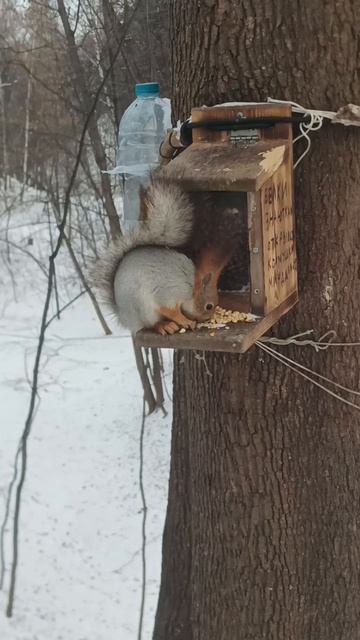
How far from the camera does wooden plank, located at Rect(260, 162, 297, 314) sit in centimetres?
133

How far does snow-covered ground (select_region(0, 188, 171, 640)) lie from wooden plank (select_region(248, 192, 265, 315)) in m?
2.72

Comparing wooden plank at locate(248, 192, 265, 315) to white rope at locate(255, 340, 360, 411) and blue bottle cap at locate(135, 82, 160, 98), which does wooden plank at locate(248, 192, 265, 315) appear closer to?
white rope at locate(255, 340, 360, 411)

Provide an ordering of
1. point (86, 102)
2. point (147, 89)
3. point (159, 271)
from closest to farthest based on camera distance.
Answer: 1. point (159, 271)
2. point (147, 89)
3. point (86, 102)

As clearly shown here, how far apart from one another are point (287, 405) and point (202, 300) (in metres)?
0.33

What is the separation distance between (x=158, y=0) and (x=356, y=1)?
10.2 feet

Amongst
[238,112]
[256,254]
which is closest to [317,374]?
[256,254]

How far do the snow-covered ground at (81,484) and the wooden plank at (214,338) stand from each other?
2706 mm

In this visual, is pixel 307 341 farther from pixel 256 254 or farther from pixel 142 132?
pixel 142 132

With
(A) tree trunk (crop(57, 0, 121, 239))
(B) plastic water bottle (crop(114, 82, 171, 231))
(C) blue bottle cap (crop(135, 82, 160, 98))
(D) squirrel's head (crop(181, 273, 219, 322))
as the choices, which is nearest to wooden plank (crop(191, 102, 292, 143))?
(D) squirrel's head (crop(181, 273, 219, 322))

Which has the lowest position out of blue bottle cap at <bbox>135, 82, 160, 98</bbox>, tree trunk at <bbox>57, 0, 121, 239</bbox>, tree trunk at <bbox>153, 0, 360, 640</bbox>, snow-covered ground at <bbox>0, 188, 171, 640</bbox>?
snow-covered ground at <bbox>0, 188, 171, 640</bbox>

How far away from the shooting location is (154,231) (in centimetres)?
133

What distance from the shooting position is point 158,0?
4.23 metres

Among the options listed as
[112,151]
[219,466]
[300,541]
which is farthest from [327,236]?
[112,151]

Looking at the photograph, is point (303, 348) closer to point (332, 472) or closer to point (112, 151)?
point (332, 472)
